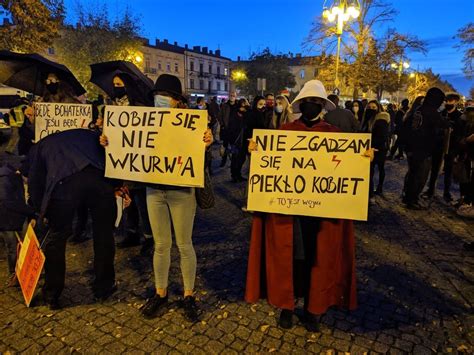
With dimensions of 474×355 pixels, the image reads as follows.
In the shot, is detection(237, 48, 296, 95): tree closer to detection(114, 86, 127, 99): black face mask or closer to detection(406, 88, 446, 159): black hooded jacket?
detection(406, 88, 446, 159): black hooded jacket

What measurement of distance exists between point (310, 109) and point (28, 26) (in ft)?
60.9

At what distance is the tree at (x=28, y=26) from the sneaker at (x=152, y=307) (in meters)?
16.5

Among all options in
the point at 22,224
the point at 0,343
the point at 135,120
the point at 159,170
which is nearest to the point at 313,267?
the point at 159,170

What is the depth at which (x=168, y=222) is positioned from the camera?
3.39m

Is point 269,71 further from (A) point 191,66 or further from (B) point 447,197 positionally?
(B) point 447,197

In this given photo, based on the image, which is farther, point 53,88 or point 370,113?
point 370,113

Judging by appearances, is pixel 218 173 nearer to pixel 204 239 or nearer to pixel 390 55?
pixel 204 239

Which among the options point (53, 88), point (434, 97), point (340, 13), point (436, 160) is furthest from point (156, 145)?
point (340, 13)

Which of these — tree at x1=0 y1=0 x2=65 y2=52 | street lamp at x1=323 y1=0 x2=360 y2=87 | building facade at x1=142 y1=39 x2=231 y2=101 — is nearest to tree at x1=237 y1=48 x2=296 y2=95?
building facade at x1=142 y1=39 x2=231 y2=101

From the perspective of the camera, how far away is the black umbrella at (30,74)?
4.74 metres

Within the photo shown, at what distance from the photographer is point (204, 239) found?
5527 mm

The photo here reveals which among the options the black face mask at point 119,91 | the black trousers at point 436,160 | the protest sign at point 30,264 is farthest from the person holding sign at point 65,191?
the black trousers at point 436,160

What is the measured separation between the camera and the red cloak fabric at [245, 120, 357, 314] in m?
3.09

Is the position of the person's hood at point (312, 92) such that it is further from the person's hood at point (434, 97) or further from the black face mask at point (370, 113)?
the black face mask at point (370, 113)
